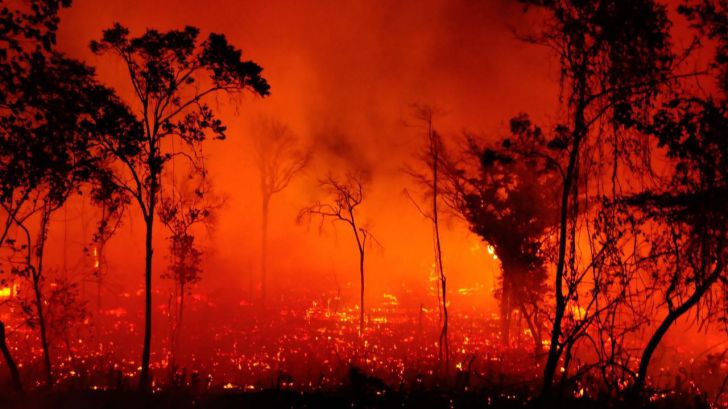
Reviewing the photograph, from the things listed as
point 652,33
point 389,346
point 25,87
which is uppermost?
point 652,33

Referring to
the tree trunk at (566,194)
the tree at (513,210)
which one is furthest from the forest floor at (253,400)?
the tree at (513,210)

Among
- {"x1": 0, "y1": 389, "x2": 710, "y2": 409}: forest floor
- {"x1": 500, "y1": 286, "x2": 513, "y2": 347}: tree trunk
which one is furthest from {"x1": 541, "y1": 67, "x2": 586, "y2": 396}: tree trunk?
{"x1": 500, "y1": 286, "x2": 513, "y2": 347}: tree trunk

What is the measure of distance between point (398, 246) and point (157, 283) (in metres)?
21.7

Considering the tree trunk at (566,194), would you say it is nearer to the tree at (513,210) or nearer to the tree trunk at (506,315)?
the tree at (513,210)

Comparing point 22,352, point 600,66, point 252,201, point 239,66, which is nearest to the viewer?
point 600,66

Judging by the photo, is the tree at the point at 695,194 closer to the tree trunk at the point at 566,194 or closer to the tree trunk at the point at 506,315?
the tree trunk at the point at 566,194

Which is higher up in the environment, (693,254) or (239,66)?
(239,66)

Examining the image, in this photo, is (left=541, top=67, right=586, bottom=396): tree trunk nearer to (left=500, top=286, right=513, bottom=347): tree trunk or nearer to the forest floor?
the forest floor

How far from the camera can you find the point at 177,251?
2352 centimetres

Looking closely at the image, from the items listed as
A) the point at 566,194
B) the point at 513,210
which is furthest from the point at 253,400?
the point at 513,210

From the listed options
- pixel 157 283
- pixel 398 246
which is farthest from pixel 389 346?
pixel 398 246

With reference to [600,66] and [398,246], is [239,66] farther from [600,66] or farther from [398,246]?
[398,246]

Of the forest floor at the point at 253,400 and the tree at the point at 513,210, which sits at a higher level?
the tree at the point at 513,210

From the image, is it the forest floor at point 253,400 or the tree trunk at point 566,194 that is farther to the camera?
the tree trunk at point 566,194
